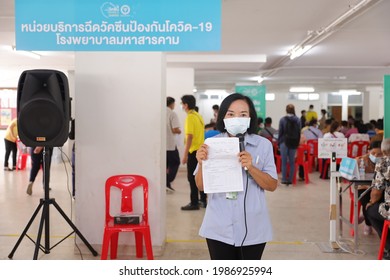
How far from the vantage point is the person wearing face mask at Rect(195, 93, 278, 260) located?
215 cm

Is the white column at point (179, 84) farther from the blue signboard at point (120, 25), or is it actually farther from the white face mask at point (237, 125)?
the white face mask at point (237, 125)

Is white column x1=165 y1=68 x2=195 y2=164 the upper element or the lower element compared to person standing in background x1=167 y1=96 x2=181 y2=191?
upper

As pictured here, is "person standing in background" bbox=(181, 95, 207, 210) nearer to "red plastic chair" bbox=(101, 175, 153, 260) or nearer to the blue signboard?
"red plastic chair" bbox=(101, 175, 153, 260)

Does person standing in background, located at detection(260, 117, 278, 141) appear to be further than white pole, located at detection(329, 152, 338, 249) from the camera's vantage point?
Yes

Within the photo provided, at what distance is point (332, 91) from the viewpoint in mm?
19672

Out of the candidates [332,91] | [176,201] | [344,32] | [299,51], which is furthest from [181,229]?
[332,91]

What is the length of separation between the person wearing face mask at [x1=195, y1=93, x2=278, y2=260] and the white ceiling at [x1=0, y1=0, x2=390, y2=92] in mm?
3115

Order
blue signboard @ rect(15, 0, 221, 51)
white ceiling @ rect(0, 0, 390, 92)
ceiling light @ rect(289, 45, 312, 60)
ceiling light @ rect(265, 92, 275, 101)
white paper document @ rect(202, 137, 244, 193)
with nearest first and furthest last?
1. white paper document @ rect(202, 137, 244, 193)
2. blue signboard @ rect(15, 0, 221, 51)
3. white ceiling @ rect(0, 0, 390, 92)
4. ceiling light @ rect(289, 45, 312, 60)
5. ceiling light @ rect(265, 92, 275, 101)

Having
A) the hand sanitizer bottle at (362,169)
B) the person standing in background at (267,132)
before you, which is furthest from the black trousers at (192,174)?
the person standing in background at (267,132)

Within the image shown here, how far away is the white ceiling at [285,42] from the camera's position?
5348mm

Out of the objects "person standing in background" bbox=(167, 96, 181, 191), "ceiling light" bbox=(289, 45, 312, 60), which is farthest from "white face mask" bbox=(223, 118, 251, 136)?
"ceiling light" bbox=(289, 45, 312, 60)

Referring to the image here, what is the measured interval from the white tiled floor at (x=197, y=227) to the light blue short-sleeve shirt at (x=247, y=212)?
2.12 metres
